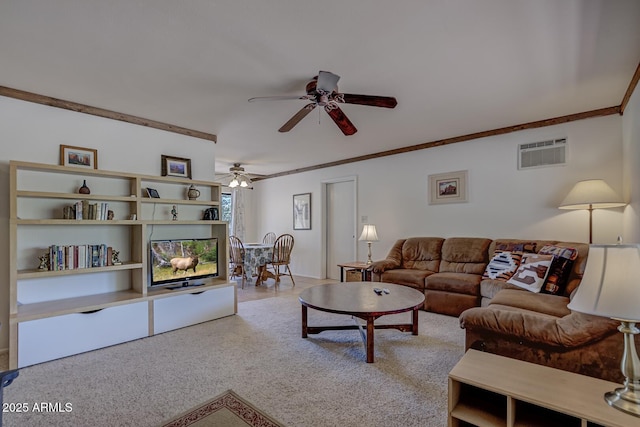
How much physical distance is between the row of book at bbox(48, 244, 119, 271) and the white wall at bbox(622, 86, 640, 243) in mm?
4864

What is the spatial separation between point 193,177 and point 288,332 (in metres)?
2.34

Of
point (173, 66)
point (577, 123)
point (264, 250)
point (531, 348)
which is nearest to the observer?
point (531, 348)

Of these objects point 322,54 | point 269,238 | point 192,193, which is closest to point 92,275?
point 192,193

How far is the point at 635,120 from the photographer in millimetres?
2643

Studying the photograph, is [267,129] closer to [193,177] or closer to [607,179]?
[193,177]

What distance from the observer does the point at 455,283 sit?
3.71 meters

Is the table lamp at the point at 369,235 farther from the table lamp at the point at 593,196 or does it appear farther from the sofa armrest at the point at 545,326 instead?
the sofa armrest at the point at 545,326

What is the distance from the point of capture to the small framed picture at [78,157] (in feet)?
9.98

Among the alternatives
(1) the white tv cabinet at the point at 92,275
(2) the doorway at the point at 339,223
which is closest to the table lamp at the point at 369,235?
(2) the doorway at the point at 339,223

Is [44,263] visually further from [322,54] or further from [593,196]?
[593,196]

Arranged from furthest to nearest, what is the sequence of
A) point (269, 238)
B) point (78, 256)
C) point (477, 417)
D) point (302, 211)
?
point (269, 238), point (302, 211), point (78, 256), point (477, 417)

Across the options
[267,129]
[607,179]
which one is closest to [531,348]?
[607,179]

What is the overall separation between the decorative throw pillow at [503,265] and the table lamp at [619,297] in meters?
2.38

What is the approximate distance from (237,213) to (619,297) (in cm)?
728
